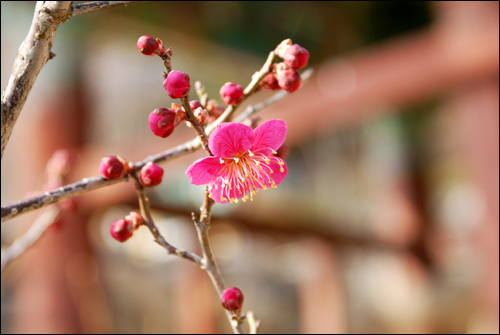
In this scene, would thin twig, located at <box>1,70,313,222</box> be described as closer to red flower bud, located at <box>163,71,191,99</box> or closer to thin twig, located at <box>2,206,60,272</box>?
red flower bud, located at <box>163,71,191,99</box>

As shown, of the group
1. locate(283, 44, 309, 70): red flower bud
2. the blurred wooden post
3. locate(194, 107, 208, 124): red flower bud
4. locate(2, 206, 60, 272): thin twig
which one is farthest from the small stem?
the blurred wooden post

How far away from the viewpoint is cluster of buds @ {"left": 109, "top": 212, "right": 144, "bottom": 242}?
45 centimetres

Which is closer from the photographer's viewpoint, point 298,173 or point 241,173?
point 241,173

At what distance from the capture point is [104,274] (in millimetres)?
1622

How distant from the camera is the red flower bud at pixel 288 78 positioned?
407 millimetres

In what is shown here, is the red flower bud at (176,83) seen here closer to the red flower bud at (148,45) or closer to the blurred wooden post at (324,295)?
the red flower bud at (148,45)

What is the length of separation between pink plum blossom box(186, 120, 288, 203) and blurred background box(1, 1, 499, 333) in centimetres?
37

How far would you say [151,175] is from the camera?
41cm

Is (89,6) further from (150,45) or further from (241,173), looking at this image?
(241,173)

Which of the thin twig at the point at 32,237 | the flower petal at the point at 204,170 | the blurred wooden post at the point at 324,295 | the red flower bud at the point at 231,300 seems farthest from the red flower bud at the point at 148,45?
the blurred wooden post at the point at 324,295

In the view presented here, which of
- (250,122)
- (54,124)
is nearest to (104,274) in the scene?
(54,124)

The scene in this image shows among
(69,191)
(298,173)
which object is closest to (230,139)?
(69,191)

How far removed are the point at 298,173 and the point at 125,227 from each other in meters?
3.09

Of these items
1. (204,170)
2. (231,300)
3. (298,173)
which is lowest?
(231,300)
